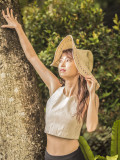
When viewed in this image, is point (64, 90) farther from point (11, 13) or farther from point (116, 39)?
point (116, 39)

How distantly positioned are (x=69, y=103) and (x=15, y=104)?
548 millimetres

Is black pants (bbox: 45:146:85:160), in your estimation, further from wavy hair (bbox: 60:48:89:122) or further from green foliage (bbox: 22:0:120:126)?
green foliage (bbox: 22:0:120:126)

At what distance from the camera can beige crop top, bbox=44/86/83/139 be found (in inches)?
71.2

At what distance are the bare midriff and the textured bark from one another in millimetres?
292

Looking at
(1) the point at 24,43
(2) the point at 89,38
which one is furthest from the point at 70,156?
(2) the point at 89,38

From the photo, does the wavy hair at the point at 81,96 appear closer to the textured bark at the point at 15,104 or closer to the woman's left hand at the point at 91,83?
the woman's left hand at the point at 91,83

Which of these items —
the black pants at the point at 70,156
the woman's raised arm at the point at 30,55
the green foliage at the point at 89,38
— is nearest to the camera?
the black pants at the point at 70,156

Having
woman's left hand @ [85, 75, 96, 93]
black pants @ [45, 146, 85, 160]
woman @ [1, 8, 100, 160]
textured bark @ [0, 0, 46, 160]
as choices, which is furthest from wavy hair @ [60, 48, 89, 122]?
textured bark @ [0, 0, 46, 160]

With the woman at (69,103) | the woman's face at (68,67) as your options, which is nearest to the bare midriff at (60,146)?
the woman at (69,103)

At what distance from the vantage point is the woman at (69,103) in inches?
69.8

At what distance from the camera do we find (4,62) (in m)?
2.02

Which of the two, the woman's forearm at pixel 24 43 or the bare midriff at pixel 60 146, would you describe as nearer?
the bare midriff at pixel 60 146

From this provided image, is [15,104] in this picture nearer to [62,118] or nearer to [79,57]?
[62,118]

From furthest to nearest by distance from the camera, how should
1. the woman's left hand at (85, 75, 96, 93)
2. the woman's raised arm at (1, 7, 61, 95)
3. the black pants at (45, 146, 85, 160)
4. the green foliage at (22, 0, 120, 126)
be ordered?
the green foliage at (22, 0, 120, 126), the woman's raised arm at (1, 7, 61, 95), the black pants at (45, 146, 85, 160), the woman's left hand at (85, 75, 96, 93)
